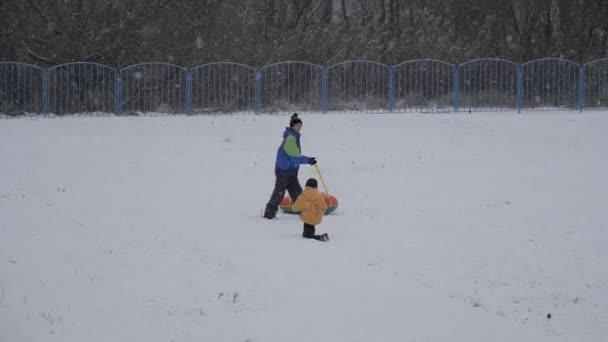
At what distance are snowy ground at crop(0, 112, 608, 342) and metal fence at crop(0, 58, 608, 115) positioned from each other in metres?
2.81

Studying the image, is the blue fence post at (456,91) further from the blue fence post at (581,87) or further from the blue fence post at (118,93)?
the blue fence post at (118,93)

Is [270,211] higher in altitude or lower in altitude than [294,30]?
lower

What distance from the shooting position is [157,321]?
8.63m

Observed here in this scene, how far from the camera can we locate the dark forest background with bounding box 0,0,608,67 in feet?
98.8

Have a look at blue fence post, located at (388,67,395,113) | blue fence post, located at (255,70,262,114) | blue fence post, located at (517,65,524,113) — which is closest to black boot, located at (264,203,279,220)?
blue fence post, located at (255,70,262,114)

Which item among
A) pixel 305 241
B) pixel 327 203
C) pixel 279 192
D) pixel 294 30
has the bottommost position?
pixel 305 241

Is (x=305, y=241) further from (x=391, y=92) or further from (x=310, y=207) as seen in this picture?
(x=391, y=92)

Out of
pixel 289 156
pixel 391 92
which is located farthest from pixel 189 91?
pixel 289 156

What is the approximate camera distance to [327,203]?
14.7 meters

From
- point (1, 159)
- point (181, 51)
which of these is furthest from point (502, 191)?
point (181, 51)

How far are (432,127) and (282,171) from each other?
10870 millimetres

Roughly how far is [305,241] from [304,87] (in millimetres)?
15587

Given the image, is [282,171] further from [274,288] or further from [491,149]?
[491,149]

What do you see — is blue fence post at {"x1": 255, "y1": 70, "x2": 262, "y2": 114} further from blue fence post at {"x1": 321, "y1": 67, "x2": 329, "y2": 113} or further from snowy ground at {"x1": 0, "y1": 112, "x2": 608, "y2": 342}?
snowy ground at {"x1": 0, "y1": 112, "x2": 608, "y2": 342}
